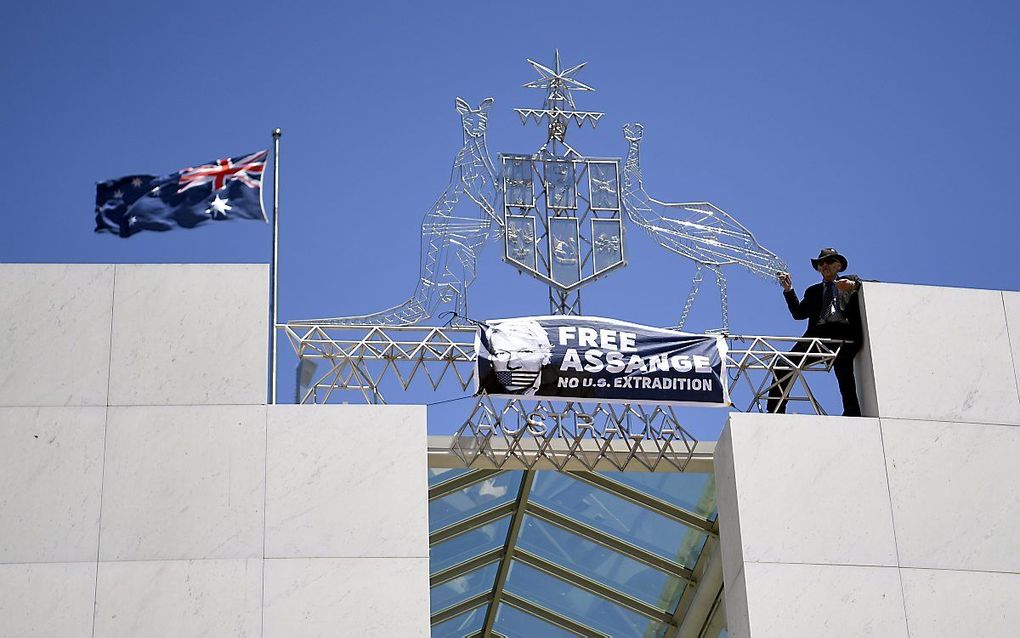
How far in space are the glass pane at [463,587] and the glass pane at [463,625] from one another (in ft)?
1.43

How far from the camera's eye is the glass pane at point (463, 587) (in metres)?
22.5

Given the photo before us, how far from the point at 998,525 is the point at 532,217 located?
5.69 m

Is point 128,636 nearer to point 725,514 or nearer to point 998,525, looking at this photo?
point 725,514

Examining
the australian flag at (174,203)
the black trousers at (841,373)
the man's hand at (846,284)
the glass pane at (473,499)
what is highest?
the australian flag at (174,203)

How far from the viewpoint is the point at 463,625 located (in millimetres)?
23594

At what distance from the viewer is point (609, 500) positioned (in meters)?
20.8

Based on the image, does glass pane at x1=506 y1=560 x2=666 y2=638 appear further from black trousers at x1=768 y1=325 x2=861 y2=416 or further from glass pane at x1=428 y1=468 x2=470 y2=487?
black trousers at x1=768 y1=325 x2=861 y2=416

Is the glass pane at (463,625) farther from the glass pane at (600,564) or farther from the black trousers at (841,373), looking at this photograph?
the black trousers at (841,373)

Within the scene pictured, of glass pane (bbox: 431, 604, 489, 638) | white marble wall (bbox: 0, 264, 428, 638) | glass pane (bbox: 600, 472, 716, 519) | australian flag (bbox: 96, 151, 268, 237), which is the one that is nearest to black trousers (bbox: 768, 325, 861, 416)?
glass pane (bbox: 600, 472, 716, 519)

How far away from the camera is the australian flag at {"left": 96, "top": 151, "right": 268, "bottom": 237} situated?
53.7ft

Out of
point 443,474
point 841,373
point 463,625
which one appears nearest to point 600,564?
point 463,625

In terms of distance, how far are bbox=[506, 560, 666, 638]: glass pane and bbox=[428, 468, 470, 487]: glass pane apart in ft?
9.35

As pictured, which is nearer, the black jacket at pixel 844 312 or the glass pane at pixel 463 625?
the black jacket at pixel 844 312

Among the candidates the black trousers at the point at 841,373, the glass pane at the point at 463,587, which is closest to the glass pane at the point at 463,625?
the glass pane at the point at 463,587
